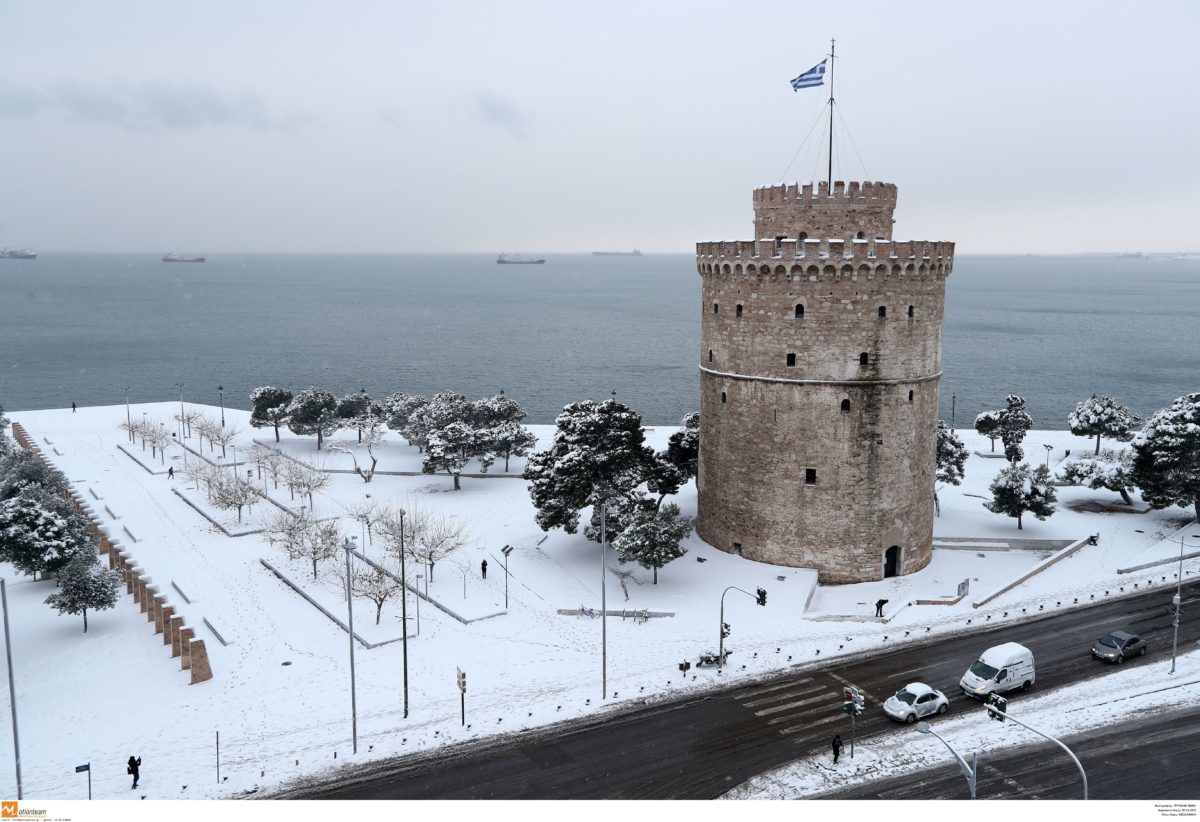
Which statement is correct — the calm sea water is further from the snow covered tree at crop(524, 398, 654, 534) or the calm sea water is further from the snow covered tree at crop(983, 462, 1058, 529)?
the snow covered tree at crop(524, 398, 654, 534)

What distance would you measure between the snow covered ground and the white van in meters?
2.57

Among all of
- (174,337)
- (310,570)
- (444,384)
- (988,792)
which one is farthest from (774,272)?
(174,337)

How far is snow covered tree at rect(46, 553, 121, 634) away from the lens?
117 feet

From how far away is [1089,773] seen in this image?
2461 cm

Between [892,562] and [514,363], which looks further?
[514,363]

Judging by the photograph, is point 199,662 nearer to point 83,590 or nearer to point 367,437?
point 83,590

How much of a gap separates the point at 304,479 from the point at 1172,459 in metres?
47.6

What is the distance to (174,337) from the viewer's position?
17838cm

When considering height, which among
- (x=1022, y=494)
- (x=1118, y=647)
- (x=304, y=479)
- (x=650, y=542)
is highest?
(x=1022, y=494)

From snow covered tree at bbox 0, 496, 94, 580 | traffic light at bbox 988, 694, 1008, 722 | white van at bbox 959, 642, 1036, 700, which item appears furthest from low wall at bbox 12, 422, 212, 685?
traffic light at bbox 988, 694, 1008, 722

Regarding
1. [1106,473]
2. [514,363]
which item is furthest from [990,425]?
[514,363]

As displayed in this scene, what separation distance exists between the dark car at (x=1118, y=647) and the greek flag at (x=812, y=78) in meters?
25.0

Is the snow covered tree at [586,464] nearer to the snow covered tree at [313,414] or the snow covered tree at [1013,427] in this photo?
the snow covered tree at [313,414]

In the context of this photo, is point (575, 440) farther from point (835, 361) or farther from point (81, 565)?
point (81, 565)
